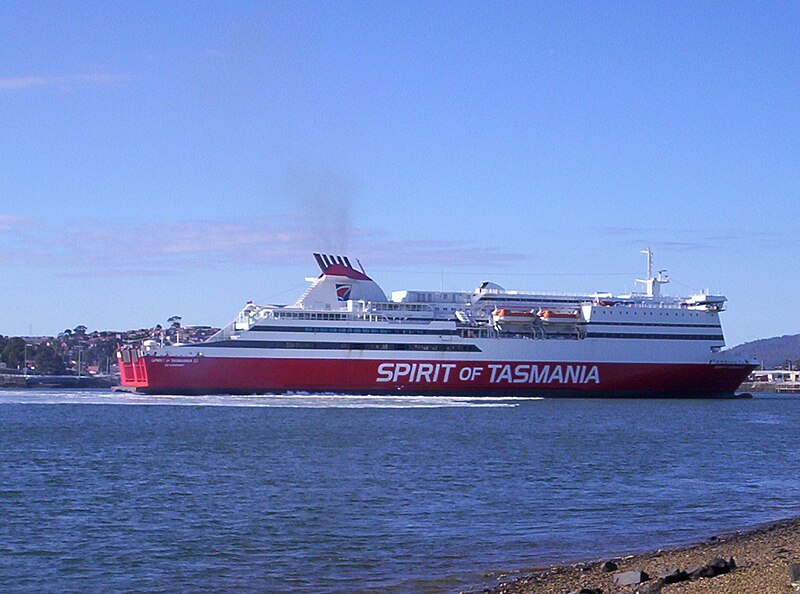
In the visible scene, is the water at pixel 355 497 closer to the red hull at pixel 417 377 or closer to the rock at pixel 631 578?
the rock at pixel 631 578

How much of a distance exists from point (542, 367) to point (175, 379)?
1856cm

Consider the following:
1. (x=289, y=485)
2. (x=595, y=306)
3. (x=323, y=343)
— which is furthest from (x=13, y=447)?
(x=595, y=306)

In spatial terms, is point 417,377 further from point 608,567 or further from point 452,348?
point 608,567

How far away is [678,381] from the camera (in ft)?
184

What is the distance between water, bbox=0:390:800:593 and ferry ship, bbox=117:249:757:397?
14.0 m

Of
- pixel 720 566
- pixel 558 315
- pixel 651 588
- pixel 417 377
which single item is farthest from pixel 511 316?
pixel 651 588

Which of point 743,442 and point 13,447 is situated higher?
point 13,447

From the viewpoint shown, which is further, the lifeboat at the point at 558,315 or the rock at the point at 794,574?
the lifeboat at the point at 558,315

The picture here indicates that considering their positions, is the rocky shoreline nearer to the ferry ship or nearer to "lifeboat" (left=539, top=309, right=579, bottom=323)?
the ferry ship

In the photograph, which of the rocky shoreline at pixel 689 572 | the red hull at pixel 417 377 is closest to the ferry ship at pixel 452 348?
the red hull at pixel 417 377

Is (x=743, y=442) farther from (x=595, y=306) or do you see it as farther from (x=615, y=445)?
(x=595, y=306)

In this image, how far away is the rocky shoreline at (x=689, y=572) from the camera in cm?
1082

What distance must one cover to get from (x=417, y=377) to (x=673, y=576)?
4176cm

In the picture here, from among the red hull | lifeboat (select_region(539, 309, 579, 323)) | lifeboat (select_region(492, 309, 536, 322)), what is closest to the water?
the red hull
